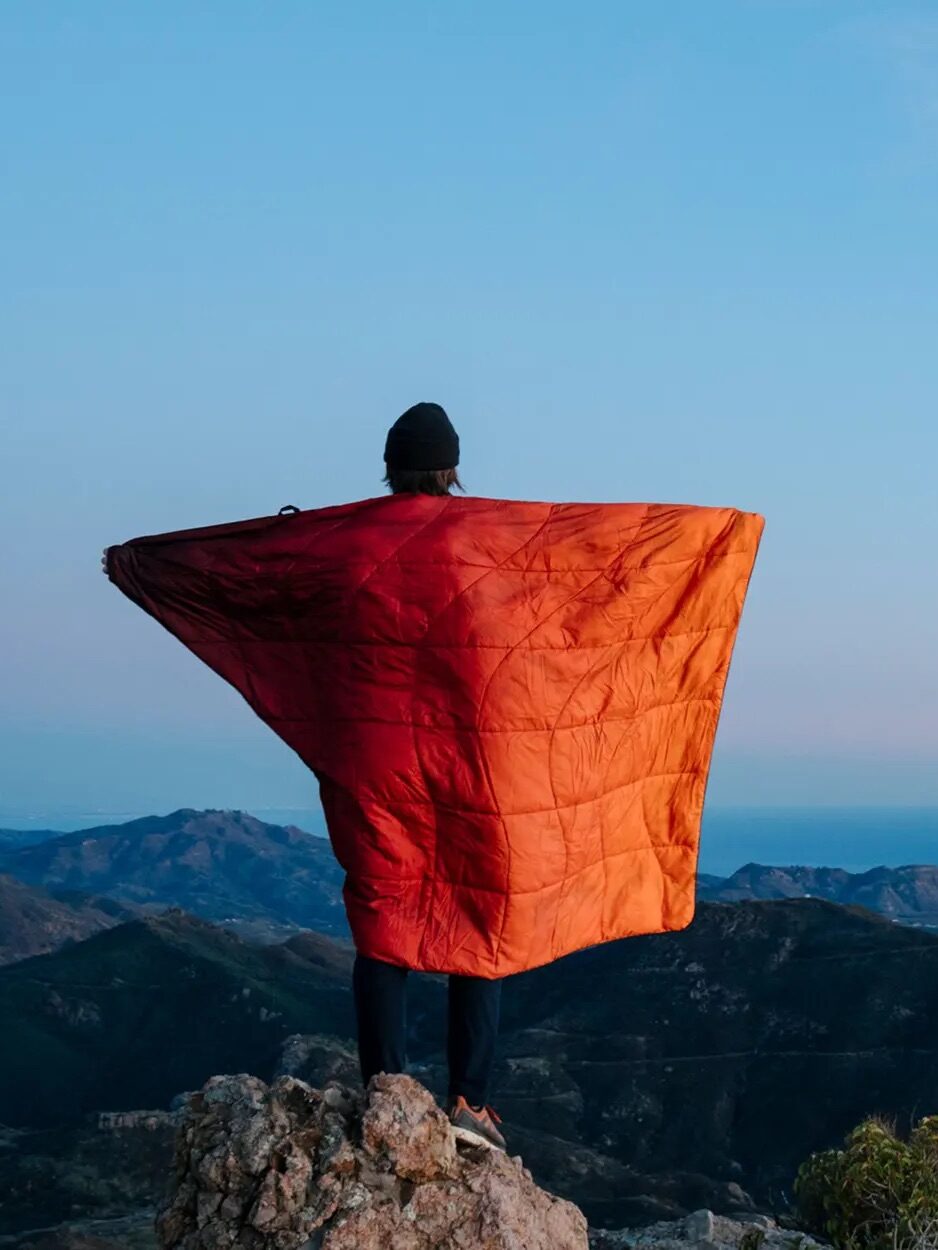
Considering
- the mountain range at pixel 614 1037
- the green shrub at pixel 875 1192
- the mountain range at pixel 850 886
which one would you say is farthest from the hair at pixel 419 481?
the mountain range at pixel 850 886

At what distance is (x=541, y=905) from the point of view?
20.5ft

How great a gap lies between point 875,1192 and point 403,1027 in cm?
553

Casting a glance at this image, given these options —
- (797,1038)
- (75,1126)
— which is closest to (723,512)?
Result: (75,1126)

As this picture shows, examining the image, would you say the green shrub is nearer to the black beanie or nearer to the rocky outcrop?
the rocky outcrop

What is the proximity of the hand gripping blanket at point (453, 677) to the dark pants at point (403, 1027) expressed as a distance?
7 cm

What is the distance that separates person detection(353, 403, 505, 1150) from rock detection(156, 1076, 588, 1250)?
1.27 feet

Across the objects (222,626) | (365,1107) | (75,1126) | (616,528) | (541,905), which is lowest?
(75,1126)

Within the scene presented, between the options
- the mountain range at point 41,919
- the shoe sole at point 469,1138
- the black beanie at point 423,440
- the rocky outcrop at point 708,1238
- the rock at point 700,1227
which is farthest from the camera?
the mountain range at point 41,919

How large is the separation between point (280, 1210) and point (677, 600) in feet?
10.2

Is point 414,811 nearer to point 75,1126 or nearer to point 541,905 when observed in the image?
point 541,905

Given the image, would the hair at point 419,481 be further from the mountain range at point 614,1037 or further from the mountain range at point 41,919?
the mountain range at point 41,919

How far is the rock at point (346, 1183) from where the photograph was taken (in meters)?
5.05

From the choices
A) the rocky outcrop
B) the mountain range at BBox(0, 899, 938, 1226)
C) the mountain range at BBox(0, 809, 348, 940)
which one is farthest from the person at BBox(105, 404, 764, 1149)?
the mountain range at BBox(0, 809, 348, 940)

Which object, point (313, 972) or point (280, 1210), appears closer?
point (280, 1210)
